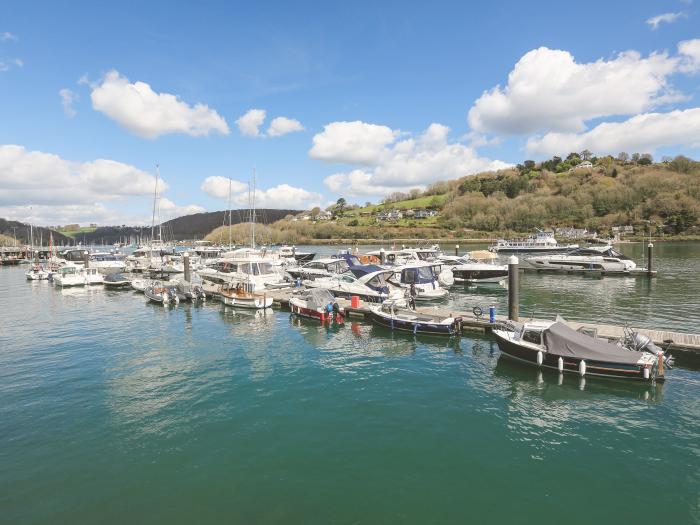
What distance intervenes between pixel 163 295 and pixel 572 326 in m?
32.7

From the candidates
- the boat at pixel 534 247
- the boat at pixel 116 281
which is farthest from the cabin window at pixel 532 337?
the boat at pixel 534 247

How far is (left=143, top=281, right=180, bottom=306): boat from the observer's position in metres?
35.6

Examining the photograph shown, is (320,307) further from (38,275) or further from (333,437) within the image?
(38,275)

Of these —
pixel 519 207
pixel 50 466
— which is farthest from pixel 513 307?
pixel 519 207

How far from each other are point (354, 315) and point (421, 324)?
6818mm

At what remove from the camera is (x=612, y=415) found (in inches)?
543

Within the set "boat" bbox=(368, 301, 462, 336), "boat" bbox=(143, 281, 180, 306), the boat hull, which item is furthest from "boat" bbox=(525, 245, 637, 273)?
"boat" bbox=(143, 281, 180, 306)

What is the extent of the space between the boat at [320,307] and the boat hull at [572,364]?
40.6ft

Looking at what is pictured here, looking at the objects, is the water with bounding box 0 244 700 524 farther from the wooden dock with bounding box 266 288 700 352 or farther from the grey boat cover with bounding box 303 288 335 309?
the grey boat cover with bounding box 303 288 335 309

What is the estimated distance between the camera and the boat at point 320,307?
27859 millimetres

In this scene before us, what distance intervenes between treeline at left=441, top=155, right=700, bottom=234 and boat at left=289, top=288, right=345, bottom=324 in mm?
153260

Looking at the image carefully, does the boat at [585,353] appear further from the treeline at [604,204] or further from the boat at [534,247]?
the treeline at [604,204]

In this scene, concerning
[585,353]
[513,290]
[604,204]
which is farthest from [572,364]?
[604,204]

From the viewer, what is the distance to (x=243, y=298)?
32625mm
